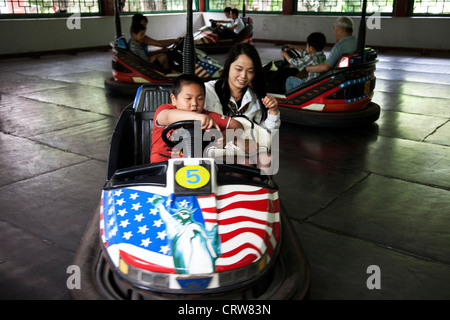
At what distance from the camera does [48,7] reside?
23.8ft

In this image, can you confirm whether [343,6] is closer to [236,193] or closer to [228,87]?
[228,87]

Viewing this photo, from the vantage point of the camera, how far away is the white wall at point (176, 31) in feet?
22.4

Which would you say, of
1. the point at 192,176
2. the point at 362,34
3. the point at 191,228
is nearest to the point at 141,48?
the point at 362,34

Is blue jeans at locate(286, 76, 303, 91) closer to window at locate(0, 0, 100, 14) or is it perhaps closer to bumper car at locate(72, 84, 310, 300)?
bumper car at locate(72, 84, 310, 300)

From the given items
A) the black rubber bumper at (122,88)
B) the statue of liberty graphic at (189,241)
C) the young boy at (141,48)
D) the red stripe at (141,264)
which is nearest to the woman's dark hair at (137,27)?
the young boy at (141,48)

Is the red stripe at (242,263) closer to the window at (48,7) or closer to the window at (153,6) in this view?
the window at (48,7)

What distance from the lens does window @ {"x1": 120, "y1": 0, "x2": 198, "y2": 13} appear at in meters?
8.71

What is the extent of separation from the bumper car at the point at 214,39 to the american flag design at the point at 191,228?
6.02m

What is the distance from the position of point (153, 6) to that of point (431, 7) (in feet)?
17.0

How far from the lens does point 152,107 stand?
5.84 feet

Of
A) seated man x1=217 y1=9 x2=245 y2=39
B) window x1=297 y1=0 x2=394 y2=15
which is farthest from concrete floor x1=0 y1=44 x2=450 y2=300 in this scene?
window x1=297 y1=0 x2=394 y2=15
